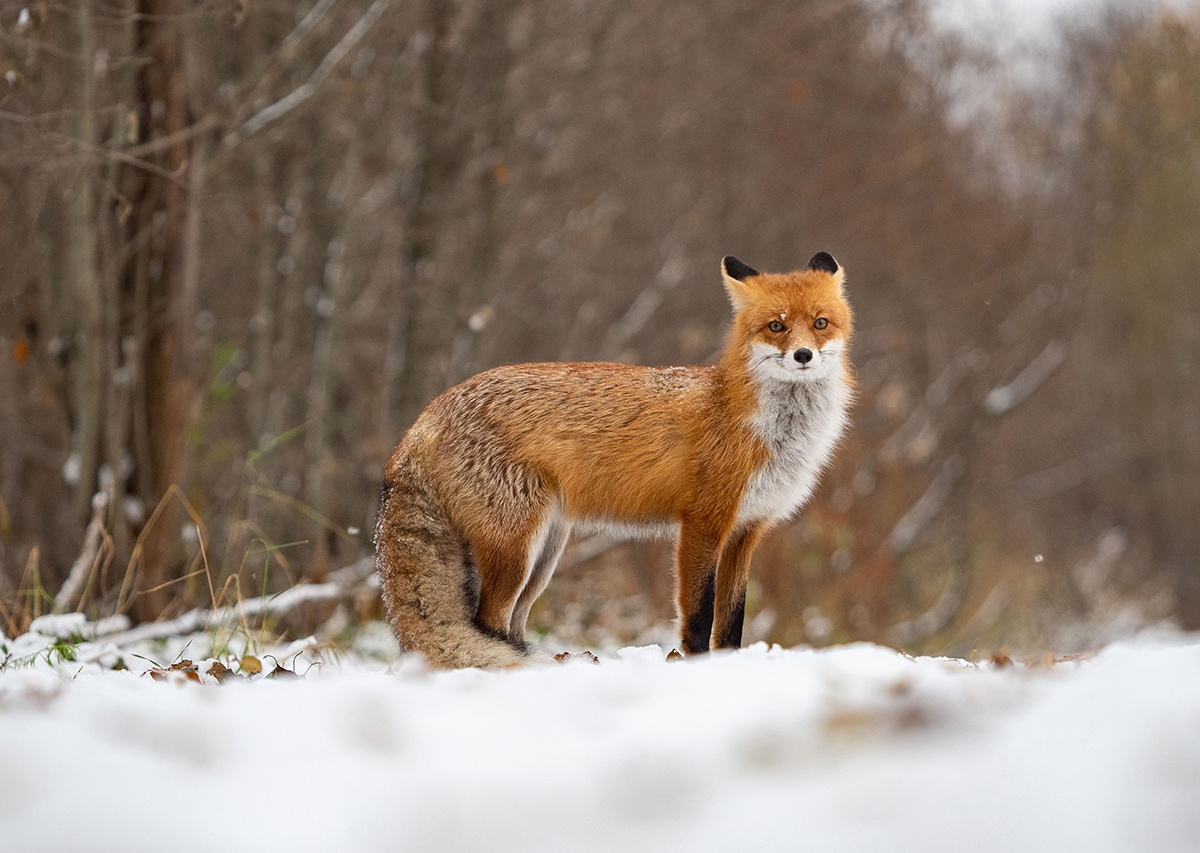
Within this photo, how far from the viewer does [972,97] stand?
49.5 ft

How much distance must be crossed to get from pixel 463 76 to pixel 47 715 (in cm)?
737

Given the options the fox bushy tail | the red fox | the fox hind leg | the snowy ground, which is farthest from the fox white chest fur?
the snowy ground

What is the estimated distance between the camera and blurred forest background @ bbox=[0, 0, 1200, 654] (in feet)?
20.7

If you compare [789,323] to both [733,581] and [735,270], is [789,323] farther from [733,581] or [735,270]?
[733,581]

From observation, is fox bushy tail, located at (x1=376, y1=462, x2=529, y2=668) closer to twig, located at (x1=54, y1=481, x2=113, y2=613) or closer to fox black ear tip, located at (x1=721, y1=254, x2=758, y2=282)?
fox black ear tip, located at (x1=721, y1=254, x2=758, y2=282)

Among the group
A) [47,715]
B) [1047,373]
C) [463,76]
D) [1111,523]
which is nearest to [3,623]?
[47,715]

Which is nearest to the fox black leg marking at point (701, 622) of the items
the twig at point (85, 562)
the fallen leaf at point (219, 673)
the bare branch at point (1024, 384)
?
the fallen leaf at point (219, 673)

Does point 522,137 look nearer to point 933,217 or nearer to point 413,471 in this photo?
point 413,471

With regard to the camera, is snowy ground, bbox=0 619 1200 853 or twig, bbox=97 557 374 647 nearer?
snowy ground, bbox=0 619 1200 853

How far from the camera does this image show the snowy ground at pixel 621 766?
2.24m

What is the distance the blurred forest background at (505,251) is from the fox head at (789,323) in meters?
2.29

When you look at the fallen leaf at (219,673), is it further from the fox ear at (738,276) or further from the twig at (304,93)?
the twig at (304,93)

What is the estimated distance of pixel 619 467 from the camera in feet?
15.7

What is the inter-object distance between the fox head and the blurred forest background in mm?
2288
